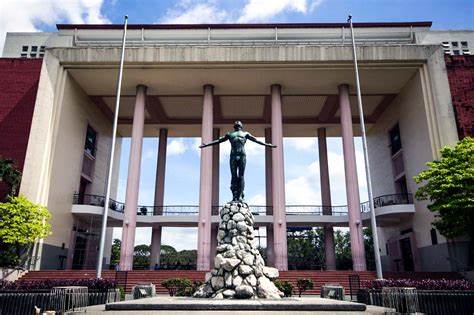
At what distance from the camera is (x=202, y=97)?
33438 millimetres

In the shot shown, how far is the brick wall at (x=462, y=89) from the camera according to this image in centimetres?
2544

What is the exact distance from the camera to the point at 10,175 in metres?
23.1

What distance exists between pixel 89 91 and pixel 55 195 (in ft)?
34.7

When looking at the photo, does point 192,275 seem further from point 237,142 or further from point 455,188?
point 455,188

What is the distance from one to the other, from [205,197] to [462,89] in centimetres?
2110

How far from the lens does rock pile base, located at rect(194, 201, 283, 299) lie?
11781 mm

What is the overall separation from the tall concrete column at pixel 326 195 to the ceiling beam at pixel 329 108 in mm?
1948

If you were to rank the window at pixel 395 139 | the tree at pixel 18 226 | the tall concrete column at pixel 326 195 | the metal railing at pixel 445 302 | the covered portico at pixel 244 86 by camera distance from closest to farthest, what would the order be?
the metal railing at pixel 445 302
the tree at pixel 18 226
the covered portico at pixel 244 86
the tall concrete column at pixel 326 195
the window at pixel 395 139

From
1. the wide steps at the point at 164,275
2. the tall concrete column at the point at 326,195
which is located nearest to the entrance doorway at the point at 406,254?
the tall concrete column at the point at 326,195

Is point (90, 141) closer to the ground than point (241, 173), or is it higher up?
higher up

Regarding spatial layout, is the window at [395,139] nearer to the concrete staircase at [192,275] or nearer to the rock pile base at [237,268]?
the concrete staircase at [192,275]

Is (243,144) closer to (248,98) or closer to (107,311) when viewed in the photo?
(107,311)

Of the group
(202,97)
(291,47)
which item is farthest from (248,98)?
(291,47)

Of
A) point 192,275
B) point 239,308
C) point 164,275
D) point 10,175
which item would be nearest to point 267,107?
point 192,275
